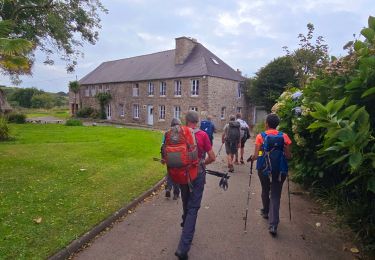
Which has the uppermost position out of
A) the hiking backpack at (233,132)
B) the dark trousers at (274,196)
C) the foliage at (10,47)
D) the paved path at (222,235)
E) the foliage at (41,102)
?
the foliage at (10,47)

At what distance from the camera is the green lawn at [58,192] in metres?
4.98

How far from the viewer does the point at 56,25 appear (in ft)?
73.1

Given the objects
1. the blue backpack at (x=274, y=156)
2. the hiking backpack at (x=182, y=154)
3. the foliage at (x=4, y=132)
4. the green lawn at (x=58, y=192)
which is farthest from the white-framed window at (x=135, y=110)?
the hiking backpack at (x=182, y=154)

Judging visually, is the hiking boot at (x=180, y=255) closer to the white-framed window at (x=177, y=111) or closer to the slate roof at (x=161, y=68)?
the slate roof at (x=161, y=68)

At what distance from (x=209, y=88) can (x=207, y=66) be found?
8.25 ft

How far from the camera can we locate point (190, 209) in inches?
191

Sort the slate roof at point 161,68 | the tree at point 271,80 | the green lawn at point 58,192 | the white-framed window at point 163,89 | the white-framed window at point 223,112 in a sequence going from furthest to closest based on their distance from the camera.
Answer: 1. the white-framed window at point 163,89
2. the white-framed window at point 223,112
3. the slate roof at point 161,68
4. the tree at point 271,80
5. the green lawn at point 58,192

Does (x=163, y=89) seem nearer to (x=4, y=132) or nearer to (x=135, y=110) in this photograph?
(x=135, y=110)

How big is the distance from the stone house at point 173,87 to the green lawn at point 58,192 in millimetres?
18037

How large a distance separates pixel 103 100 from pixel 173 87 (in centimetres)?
1357

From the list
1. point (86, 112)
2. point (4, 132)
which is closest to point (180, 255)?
point (4, 132)

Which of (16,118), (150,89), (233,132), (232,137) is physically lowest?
(16,118)

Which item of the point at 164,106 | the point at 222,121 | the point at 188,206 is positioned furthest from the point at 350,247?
the point at 164,106

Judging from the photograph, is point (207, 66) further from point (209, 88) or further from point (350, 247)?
point (350, 247)
